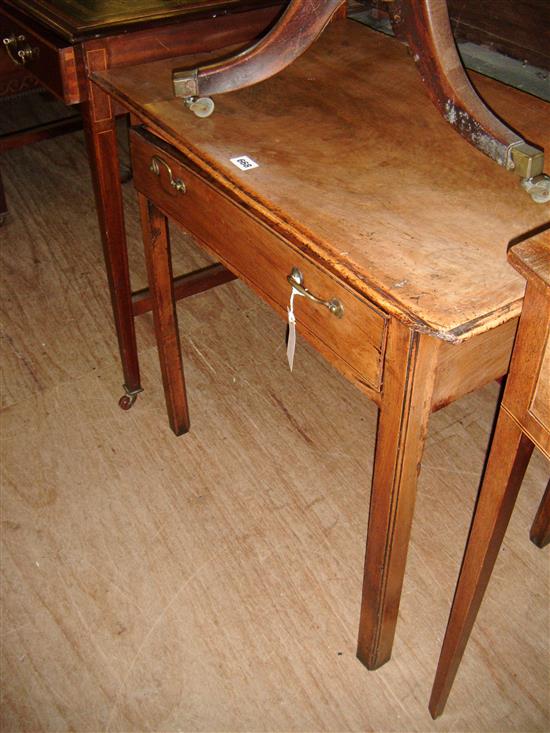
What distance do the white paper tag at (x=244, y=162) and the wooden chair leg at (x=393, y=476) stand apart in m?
0.36

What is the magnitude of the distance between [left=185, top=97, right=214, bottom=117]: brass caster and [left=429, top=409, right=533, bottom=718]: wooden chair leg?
0.68m

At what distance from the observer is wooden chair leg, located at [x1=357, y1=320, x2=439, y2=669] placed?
3.10 ft

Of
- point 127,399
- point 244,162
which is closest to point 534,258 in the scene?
point 244,162

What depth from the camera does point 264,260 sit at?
45.6 inches

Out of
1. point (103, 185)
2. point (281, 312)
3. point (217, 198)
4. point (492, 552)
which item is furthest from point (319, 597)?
point (103, 185)

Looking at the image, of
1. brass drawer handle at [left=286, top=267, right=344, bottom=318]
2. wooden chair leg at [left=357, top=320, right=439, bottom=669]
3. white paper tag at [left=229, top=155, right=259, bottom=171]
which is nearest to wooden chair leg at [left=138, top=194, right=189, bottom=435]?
white paper tag at [left=229, top=155, right=259, bottom=171]

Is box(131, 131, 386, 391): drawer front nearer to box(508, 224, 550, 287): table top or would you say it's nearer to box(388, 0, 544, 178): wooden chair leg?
box(508, 224, 550, 287): table top

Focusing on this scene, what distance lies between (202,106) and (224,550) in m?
0.86

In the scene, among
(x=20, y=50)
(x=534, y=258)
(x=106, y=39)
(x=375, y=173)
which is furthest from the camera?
(x=20, y=50)

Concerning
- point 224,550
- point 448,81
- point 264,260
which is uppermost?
point 448,81

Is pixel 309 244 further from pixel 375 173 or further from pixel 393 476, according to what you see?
pixel 393 476

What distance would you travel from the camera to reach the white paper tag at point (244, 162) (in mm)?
1143

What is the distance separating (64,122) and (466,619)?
188 cm

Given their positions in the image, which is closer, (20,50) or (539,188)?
(539,188)
